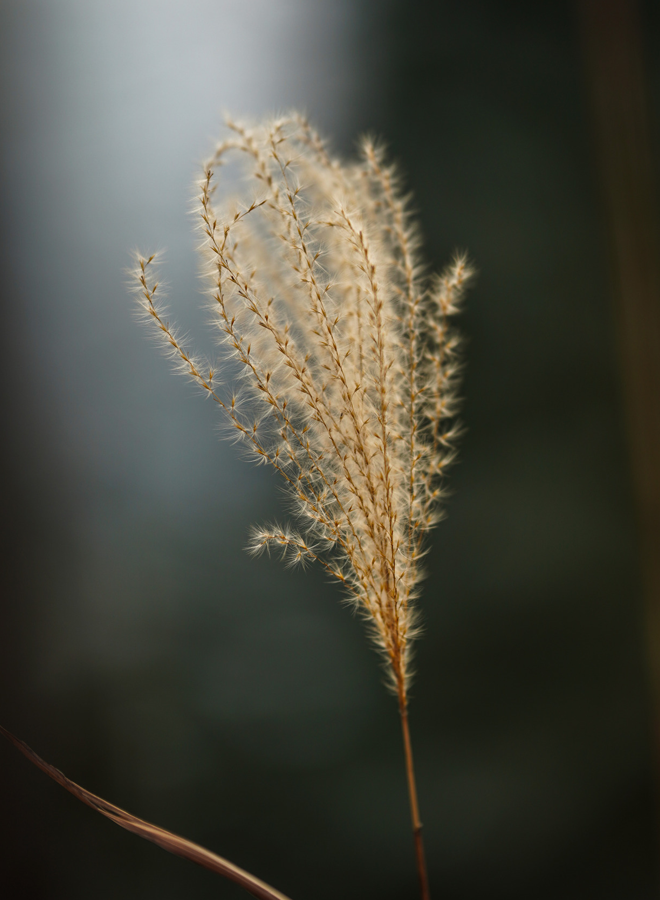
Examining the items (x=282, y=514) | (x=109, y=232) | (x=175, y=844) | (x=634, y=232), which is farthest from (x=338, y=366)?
(x=634, y=232)

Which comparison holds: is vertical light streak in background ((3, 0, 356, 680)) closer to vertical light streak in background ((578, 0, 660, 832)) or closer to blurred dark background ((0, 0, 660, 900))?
blurred dark background ((0, 0, 660, 900))

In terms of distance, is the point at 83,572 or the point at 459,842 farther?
the point at 459,842

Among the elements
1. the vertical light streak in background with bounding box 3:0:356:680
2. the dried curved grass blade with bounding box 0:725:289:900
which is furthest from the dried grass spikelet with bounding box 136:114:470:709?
the vertical light streak in background with bounding box 3:0:356:680

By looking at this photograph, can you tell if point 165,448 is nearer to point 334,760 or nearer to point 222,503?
point 222,503

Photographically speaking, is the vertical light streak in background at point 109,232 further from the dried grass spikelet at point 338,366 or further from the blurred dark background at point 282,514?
the dried grass spikelet at point 338,366

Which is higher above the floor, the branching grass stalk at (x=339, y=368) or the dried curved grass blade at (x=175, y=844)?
the branching grass stalk at (x=339, y=368)

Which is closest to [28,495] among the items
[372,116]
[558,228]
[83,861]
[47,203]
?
[47,203]

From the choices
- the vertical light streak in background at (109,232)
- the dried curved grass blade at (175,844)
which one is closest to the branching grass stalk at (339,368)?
the dried curved grass blade at (175,844)

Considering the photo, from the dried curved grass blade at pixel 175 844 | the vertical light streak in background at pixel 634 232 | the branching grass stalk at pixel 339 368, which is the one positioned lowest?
the dried curved grass blade at pixel 175 844
